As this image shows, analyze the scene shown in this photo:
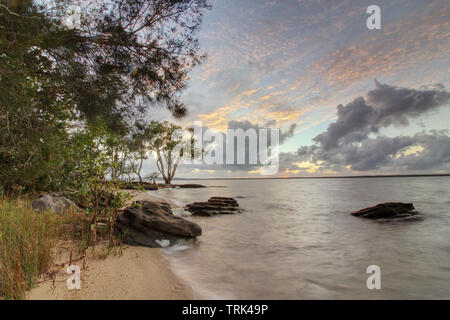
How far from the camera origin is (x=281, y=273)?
4.67 meters

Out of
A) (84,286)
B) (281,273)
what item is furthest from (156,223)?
(281,273)

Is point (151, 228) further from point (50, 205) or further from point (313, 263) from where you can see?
point (313, 263)

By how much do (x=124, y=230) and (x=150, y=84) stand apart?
448cm

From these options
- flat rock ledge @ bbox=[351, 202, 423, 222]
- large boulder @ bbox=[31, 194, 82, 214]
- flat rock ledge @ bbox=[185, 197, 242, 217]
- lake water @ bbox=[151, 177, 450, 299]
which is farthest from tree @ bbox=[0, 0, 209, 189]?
flat rock ledge @ bbox=[351, 202, 423, 222]

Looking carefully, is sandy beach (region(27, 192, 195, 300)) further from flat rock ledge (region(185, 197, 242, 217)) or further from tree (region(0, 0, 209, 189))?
flat rock ledge (region(185, 197, 242, 217))

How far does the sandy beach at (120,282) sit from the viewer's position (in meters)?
2.98

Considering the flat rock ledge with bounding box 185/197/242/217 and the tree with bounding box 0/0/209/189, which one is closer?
the tree with bounding box 0/0/209/189

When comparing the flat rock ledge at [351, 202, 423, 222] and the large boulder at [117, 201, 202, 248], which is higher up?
the large boulder at [117, 201, 202, 248]

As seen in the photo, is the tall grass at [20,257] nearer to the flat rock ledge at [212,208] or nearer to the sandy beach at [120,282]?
the sandy beach at [120,282]

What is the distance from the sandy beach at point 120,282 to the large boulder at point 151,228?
1.18 metres

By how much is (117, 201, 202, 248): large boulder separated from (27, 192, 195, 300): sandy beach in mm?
1176

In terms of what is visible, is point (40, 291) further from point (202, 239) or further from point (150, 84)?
point (150, 84)

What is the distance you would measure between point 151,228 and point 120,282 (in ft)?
9.73

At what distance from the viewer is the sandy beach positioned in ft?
9.78
